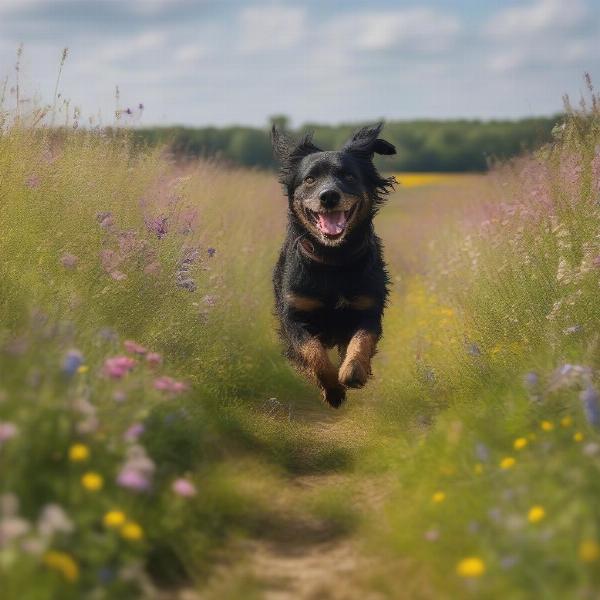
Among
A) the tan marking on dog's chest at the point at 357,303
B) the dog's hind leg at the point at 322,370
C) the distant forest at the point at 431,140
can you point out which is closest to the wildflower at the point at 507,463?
the dog's hind leg at the point at 322,370

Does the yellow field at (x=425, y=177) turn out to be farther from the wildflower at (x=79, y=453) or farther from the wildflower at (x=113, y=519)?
the wildflower at (x=113, y=519)

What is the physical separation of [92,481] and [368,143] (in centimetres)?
419

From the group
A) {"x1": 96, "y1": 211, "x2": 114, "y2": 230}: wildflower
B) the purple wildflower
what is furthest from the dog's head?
the purple wildflower

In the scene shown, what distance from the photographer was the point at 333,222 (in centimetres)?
585

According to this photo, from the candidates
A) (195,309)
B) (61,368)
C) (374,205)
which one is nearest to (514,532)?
(61,368)

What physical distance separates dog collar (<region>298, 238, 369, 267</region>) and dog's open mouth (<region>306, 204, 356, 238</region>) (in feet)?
0.80

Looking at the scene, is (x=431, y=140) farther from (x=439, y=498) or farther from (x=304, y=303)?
(x=439, y=498)

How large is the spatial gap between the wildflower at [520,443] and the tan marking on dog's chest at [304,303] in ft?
8.72

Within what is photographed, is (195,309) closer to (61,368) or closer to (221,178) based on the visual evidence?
(61,368)

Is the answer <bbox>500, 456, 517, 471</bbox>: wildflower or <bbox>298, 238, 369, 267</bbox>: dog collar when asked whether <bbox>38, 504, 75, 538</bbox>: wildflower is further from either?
<bbox>298, 238, 369, 267</bbox>: dog collar

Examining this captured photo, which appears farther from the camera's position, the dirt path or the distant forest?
the distant forest

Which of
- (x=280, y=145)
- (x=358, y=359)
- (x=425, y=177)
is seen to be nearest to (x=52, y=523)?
(x=358, y=359)

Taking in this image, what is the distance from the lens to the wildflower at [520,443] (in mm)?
3459

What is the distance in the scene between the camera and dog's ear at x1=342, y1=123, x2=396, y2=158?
647 cm
